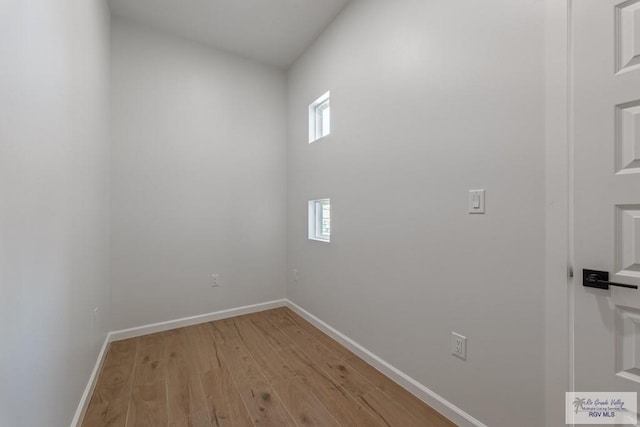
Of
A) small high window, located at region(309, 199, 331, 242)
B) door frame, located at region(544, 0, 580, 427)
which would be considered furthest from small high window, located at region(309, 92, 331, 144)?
door frame, located at region(544, 0, 580, 427)

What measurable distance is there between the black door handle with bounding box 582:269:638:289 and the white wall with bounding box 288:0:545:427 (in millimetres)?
141

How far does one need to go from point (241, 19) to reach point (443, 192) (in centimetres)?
240

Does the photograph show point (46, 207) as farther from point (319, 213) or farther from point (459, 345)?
point (319, 213)

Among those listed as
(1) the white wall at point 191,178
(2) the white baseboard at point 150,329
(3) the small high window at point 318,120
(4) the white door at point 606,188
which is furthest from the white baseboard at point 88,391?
(3) the small high window at point 318,120

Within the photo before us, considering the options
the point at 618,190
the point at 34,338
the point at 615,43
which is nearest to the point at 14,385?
the point at 34,338

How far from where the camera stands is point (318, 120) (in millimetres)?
3064

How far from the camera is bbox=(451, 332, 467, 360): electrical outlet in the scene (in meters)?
1.50

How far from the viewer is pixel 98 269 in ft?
6.89

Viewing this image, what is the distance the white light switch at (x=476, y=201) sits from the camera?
141 cm

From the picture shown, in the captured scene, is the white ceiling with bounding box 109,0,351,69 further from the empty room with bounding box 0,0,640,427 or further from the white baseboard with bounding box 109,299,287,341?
the white baseboard with bounding box 109,299,287,341

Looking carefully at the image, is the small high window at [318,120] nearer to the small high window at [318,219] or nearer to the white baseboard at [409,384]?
the small high window at [318,219]

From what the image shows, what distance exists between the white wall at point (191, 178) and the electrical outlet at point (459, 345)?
2231 millimetres

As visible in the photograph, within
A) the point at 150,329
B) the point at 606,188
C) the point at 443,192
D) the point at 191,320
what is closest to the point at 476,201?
the point at 443,192

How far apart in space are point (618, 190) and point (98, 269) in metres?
2.99
